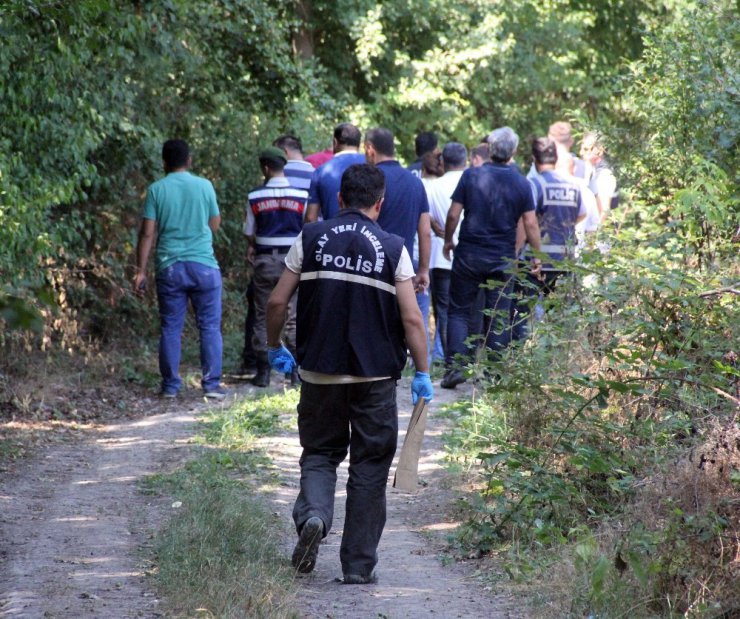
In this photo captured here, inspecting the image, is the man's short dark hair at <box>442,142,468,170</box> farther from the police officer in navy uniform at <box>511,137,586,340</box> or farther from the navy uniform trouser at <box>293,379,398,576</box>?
the navy uniform trouser at <box>293,379,398,576</box>

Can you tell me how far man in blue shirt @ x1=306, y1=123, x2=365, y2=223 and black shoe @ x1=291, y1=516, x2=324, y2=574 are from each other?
14.0 ft

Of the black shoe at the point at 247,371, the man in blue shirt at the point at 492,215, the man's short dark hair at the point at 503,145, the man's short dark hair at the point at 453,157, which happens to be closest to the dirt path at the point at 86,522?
the black shoe at the point at 247,371

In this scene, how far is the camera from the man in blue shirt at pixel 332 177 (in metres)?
9.51

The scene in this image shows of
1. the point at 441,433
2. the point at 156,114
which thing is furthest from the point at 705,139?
→ the point at 156,114

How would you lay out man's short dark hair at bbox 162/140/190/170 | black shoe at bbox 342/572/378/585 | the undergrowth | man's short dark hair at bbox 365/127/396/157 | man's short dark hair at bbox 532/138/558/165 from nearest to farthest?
the undergrowth, black shoe at bbox 342/572/378/585, man's short dark hair at bbox 365/127/396/157, man's short dark hair at bbox 162/140/190/170, man's short dark hair at bbox 532/138/558/165

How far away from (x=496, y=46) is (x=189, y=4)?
38.6ft

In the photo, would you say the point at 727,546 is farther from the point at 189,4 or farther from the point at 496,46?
the point at 496,46

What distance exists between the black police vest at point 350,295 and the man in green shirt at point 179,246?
4.89m

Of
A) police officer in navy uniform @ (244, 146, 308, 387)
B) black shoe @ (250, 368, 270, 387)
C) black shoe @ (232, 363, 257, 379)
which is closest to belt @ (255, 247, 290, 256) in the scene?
police officer in navy uniform @ (244, 146, 308, 387)

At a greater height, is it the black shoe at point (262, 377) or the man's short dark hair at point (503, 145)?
the man's short dark hair at point (503, 145)

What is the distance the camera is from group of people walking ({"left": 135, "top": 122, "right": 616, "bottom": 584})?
5598 mm

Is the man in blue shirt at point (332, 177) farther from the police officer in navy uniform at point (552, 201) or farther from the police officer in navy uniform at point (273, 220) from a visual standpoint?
the police officer in navy uniform at point (552, 201)

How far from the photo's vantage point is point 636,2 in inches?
1002

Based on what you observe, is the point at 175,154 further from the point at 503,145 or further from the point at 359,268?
the point at 359,268
